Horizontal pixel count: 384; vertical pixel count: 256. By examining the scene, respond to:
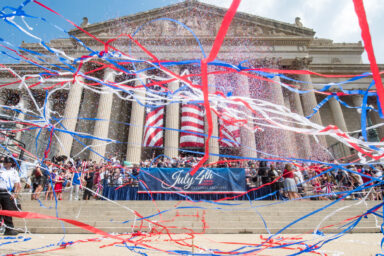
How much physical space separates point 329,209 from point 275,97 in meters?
14.8

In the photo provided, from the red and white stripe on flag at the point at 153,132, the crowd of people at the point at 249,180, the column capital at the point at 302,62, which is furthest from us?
the column capital at the point at 302,62

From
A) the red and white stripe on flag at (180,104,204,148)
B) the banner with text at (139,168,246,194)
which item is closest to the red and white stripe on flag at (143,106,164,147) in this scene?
the red and white stripe on flag at (180,104,204,148)

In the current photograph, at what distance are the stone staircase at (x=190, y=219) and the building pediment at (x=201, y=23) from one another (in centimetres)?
2014

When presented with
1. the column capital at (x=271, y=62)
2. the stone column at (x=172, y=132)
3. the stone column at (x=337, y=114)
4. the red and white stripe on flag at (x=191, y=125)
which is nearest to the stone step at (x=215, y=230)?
the red and white stripe on flag at (x=191, y=125)

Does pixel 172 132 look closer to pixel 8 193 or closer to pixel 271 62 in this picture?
pixel 271 62

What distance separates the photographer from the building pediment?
77.8 feet

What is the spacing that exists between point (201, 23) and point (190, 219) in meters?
23.2

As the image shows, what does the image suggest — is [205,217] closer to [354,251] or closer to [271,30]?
[354,251]

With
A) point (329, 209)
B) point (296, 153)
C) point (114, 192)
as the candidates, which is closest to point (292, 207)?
point (329, 209)

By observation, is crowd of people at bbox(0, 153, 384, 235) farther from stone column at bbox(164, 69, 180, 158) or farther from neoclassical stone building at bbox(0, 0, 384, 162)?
neoclassical stone building at bbox(0, 0, 384, 162)

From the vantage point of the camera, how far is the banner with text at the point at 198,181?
1058 cm

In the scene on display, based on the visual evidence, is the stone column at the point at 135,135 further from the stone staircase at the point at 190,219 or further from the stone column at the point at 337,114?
the stone column at the point at 337,114

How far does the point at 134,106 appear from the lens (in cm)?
2109

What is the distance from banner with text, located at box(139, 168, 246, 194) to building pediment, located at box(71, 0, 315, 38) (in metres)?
17.2
